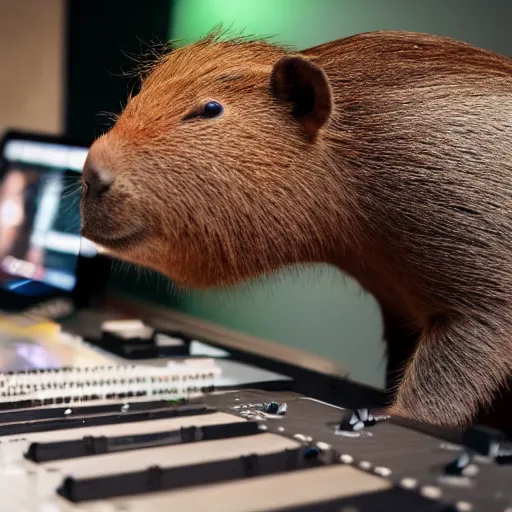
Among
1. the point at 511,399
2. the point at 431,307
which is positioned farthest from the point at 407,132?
the point at 511,399

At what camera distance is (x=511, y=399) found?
75cm

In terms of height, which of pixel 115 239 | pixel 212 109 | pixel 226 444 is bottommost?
pixel 226 444

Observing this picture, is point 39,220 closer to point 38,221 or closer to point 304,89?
point 38,221

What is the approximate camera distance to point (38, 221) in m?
1.40

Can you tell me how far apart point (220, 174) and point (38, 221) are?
738 millimetres

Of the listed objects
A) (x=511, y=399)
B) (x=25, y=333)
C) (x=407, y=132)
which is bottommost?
(x=25, y=333)

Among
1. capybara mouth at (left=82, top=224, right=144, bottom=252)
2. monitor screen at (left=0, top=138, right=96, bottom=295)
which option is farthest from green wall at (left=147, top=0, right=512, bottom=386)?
monitor screen at (left=0, top=138, right=96, bottom=295)

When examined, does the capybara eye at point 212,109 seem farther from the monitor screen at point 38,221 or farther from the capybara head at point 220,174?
the monitor screen at point 38,221

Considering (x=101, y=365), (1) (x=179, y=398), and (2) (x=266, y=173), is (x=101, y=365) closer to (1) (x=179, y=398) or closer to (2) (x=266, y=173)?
(1) (x=179, y=398)

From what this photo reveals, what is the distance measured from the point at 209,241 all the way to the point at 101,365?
41 cm

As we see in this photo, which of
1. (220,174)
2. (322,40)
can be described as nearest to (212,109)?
(220,174)

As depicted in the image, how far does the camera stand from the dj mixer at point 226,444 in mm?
607

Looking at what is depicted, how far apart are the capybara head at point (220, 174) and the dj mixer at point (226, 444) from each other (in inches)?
6.2

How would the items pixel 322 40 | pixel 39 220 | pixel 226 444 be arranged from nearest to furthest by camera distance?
pixel 226 444 < pixel 322 40 < pixel 39 220
